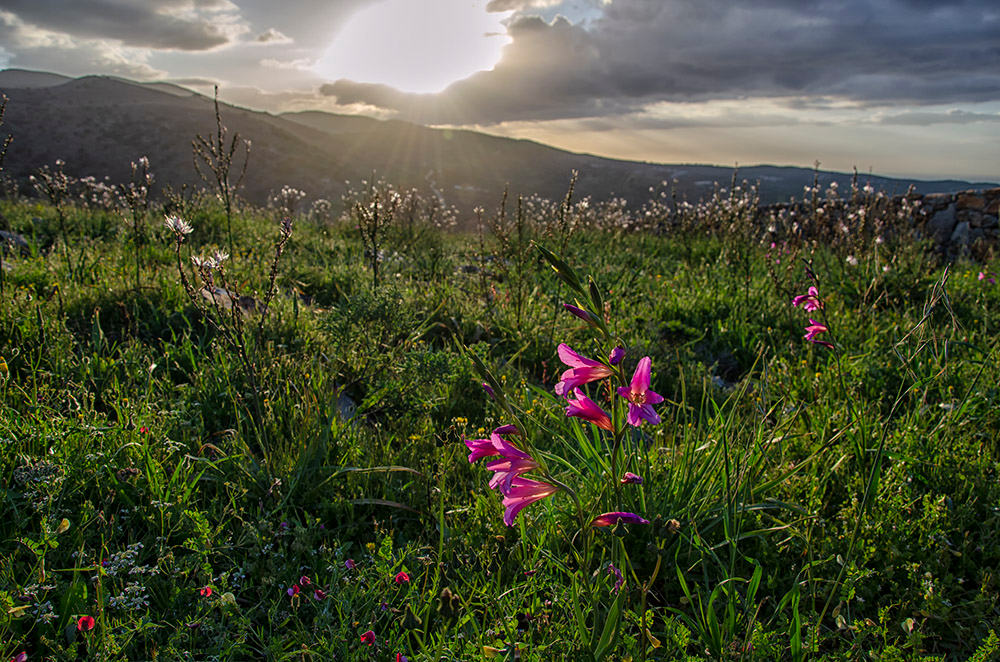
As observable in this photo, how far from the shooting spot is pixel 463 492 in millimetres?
2324

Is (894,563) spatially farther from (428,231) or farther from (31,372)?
(428,231)

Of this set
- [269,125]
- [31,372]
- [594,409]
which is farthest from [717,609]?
[269,125]

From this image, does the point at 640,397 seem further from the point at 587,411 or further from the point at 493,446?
the point at 493,446

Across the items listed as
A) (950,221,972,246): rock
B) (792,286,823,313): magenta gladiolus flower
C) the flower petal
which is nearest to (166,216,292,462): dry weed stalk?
the flower petal

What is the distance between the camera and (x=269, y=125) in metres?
54.1

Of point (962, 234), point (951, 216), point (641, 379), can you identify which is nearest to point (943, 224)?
point (951, 216)

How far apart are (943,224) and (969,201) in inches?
18.6

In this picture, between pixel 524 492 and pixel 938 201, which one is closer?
pixel 524 492

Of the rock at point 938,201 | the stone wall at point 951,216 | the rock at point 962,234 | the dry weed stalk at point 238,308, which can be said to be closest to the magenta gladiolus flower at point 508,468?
the dry weed stalk at point 238,308

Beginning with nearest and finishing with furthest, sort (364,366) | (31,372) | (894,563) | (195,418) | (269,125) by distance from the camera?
1. (894,563)
2. (195,418)
3. (31,372)
4. (364,366)
5. (269,125)

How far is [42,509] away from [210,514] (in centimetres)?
53

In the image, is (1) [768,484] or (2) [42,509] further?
(1) [768,484]

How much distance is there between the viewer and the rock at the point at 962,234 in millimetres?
8828

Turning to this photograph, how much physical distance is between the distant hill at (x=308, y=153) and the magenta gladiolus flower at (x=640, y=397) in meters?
34.3
